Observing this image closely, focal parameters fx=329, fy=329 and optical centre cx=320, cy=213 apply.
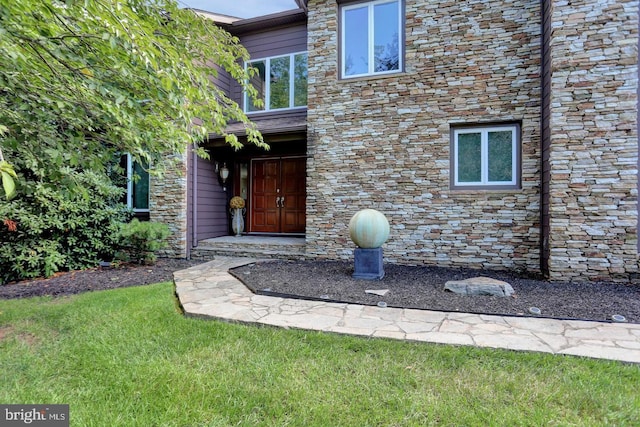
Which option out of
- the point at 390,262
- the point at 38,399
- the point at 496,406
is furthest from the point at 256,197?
the point at 496,406

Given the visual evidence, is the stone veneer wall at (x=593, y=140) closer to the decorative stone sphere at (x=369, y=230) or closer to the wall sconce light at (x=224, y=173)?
the decorative stone sphere at (x=369, y=230)

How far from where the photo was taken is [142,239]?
654 centimetres

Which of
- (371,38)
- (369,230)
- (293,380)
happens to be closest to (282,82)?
(371,38)

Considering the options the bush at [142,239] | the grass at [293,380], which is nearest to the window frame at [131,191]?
the bush at [142,239]

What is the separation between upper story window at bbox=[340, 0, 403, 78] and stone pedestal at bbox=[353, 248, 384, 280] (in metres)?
3.59

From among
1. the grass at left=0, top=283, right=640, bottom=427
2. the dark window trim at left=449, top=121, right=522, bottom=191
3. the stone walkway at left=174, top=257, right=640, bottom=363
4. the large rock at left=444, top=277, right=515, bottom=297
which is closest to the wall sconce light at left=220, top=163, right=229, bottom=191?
the stone walkway at left=174, top=257, right=640, bottom=363

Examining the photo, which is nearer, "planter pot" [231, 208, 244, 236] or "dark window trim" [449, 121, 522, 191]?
"dark window trim" [449, 121, 522, 191]

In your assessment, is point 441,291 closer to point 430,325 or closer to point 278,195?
point 430,325

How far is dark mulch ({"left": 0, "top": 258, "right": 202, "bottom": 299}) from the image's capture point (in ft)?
16.0

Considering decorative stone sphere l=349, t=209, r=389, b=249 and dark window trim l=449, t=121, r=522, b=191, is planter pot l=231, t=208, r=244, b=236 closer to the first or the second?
decorative stone sphere l=349, t=209, r=389, b=249

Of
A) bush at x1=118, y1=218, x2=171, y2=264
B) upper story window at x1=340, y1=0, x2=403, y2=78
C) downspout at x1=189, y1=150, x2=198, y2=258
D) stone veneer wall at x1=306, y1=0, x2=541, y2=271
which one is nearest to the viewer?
stone veneer wall at x1=306, y1=0, x2=541, y2=271

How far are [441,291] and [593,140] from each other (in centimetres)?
315

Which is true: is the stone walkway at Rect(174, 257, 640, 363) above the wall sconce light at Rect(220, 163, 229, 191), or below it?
below

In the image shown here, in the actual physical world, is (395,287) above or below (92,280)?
above
